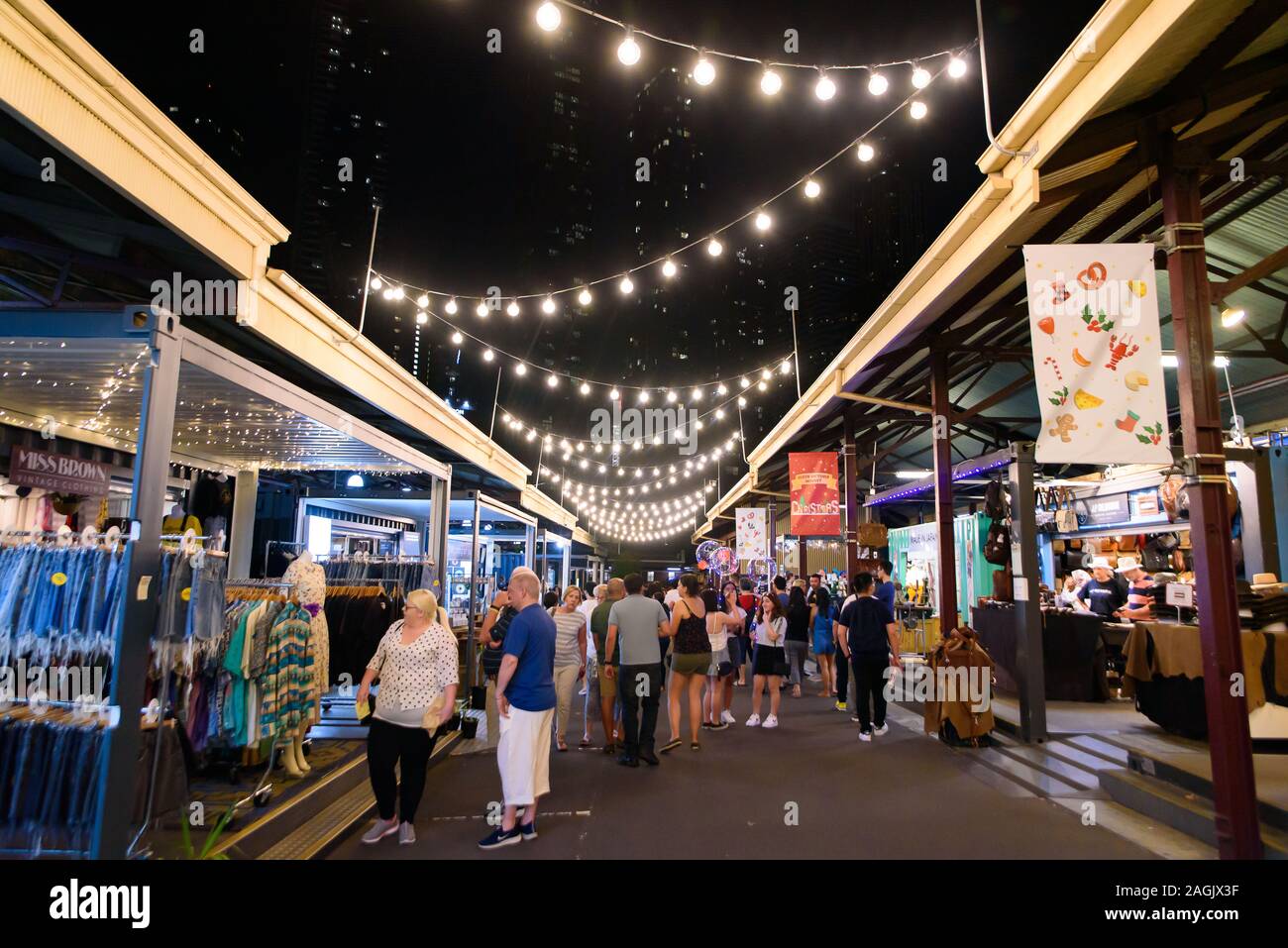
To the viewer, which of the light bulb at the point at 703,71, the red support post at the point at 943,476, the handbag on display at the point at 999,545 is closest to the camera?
the light bulb at the point at 703,71

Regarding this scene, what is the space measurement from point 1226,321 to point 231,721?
9953mm

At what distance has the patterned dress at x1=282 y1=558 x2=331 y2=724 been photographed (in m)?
5.38

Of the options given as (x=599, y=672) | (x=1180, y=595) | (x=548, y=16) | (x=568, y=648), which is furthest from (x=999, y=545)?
(x=548, y=16)

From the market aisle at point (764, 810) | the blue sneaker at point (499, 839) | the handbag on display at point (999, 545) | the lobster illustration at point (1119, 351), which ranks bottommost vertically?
the market aisle at point (764, 810)

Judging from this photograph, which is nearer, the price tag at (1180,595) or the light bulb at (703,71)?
the light bulb at (703,71)

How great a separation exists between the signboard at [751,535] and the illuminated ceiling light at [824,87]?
11148 millimetres

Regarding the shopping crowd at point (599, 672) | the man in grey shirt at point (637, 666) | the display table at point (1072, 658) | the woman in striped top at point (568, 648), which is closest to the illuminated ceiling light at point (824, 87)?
the shopping crowd at point (599, 672)

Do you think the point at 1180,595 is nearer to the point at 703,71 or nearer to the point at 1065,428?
the point at 1065,428

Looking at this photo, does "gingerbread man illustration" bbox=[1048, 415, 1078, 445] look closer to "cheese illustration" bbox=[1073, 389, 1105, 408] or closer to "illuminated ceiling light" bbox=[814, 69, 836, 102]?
"cheese illustration" bbox=[1073, 389, 1105, 408]

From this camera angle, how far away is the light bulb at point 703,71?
18.9 ft

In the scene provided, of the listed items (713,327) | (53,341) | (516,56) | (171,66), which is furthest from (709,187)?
(53,341)

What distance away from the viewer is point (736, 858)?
415cm

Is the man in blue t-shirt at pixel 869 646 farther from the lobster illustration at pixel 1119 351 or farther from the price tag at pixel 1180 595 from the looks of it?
the lobster illustration at pixel 1119 351

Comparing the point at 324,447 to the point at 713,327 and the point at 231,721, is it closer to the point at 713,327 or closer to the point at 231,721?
the point at 231,721
